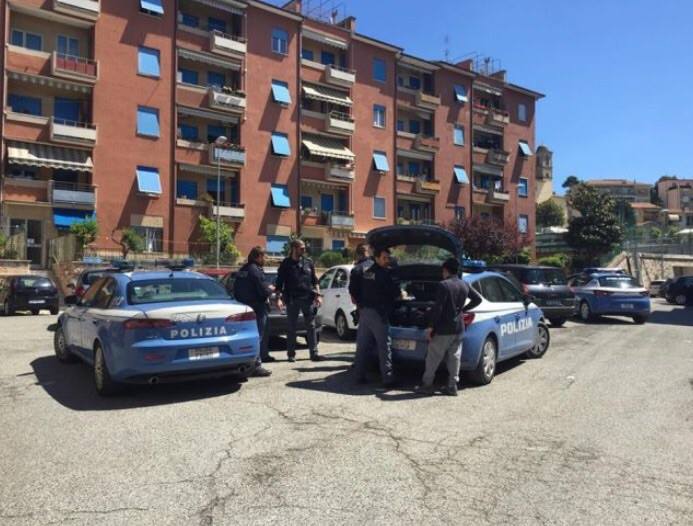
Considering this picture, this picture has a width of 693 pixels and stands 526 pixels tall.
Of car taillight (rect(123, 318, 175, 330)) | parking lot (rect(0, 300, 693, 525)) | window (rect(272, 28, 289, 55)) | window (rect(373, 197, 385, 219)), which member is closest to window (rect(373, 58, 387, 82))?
window (rect(272, 28, 289, 55))

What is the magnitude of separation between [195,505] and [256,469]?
2.54ft

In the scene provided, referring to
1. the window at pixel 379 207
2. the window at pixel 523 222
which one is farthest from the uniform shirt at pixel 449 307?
the window at pixel 523 222

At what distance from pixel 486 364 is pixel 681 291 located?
90.4 feet

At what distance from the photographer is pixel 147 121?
34.1 meters

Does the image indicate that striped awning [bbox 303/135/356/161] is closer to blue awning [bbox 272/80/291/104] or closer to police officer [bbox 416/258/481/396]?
blue awning [bbox 272/80/291/104]

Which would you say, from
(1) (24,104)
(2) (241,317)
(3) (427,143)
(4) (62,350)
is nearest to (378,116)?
(3) (427,143)

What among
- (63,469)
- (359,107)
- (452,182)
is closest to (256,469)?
(63,469)

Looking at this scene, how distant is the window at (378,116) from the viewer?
146 feet

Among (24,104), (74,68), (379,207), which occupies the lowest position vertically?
(379,207)

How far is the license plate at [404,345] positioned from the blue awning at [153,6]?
31821 millimetres

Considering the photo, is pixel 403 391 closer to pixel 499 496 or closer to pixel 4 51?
pixel 499 496

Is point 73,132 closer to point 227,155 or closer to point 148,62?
point 148,62

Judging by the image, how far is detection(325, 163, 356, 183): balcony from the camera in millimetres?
41125

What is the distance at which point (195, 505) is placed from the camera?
158 inches
